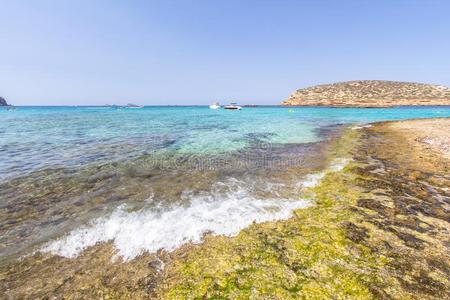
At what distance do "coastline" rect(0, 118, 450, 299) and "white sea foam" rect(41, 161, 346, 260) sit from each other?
0.30 metres

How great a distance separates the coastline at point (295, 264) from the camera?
13.5ft

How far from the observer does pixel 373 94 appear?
122 m

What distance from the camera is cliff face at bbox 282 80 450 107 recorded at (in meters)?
110

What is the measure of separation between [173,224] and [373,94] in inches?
5742

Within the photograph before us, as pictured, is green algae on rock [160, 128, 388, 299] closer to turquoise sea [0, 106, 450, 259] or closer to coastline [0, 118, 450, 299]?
coastline [0, 118, 450, 299]

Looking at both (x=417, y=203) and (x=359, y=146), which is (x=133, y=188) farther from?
(x=359, y=146)

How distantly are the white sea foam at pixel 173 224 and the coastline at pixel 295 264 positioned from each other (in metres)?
0.30

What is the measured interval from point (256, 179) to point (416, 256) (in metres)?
6.25

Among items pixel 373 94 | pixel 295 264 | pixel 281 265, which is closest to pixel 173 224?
pixel 281 265

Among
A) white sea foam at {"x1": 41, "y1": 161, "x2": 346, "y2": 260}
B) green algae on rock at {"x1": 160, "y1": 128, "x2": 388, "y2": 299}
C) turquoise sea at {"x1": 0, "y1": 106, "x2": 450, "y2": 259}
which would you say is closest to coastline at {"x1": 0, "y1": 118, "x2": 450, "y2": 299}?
green algae on rock at {"x1": 160, "y1": 128, "x2": 388, "y2": 299}

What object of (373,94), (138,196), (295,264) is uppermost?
(373,94)

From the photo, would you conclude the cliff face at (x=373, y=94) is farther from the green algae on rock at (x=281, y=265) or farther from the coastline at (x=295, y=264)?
the green algae on rock at (x=281, y=265)

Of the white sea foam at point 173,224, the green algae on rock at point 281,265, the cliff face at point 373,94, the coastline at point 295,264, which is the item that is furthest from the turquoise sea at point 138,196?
the cliff face at point 373,94

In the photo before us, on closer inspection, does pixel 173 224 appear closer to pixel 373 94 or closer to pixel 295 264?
pixel 295 264
